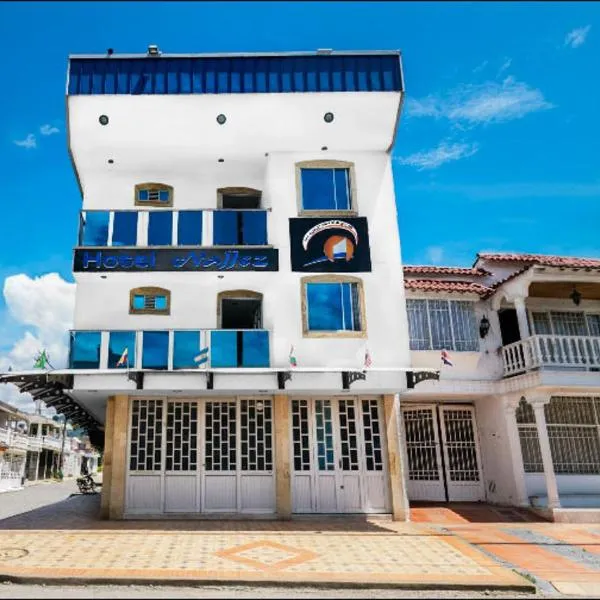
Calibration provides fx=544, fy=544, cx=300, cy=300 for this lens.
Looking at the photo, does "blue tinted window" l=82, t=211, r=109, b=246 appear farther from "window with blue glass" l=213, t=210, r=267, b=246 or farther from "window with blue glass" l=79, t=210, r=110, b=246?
"window with blue glass" l=213, t=210, r=267, b=246

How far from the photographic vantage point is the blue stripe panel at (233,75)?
15.6 metres

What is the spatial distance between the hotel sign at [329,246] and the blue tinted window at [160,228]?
348cm

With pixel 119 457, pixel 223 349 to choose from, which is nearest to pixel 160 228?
pixel 223 349

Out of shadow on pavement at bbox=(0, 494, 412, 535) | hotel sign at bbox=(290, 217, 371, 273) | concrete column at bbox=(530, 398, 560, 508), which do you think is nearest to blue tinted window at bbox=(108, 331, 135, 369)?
shadow on pavement at bbox=(0, 494, 412, 535)

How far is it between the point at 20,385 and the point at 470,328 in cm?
1372

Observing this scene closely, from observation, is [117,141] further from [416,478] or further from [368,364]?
[416,478]

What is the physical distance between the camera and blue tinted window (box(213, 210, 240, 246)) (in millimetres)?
15539

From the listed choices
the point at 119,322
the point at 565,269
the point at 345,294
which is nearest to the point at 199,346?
the point at 119,322

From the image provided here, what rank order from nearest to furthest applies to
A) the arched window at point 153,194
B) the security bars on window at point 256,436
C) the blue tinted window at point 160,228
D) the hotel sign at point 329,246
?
the security bars on window at point 256,436, the blue tinted window at point 160,228, the hotel sign at point 329,246, the arched window at point 153,194

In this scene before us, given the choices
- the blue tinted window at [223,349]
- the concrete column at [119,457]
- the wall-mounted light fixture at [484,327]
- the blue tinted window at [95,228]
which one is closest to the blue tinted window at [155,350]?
the blue tinted window at [223,349]

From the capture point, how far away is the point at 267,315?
15.2 m

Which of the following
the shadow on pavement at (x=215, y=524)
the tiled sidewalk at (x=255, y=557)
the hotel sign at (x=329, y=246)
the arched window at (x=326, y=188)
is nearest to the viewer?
the tiled sidewalk at (x=255, y=557)

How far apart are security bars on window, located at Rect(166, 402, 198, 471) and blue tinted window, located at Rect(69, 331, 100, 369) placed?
2.41 meters

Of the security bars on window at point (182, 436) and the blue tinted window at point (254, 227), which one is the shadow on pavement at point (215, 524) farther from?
the blue tinted window at point (254, 227)
